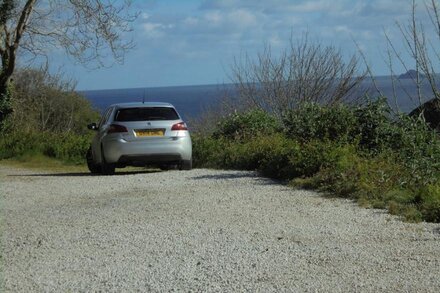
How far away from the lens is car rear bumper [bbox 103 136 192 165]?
16172 millimetres

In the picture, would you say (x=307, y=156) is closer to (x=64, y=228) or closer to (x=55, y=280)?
(x=64, y=228)

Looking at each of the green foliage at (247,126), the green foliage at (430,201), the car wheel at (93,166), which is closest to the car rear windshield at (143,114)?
the car wheel at (93,166)

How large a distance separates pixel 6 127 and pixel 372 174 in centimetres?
2059

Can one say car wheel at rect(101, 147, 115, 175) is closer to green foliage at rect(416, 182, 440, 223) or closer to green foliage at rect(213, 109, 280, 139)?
green foliage at rect(213, 109, 280, 139)

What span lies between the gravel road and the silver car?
4.01m

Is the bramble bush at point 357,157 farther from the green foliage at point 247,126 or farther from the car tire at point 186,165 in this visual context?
the green foliage at point 247,126

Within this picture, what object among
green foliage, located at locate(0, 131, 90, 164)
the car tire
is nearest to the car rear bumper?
the car tire

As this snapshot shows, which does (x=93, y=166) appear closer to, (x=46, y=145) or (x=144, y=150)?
(x=144, y=150)

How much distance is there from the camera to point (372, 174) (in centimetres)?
1161

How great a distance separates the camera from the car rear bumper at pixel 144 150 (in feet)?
53.1

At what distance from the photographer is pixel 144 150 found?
1616 cm

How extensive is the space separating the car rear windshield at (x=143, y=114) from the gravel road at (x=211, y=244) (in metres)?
4.49

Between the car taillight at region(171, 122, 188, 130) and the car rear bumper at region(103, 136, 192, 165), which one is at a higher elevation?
the car taillight at region(171, 122, 188, 130)

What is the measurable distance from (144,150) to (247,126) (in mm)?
5345
